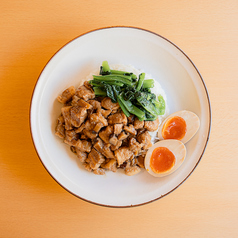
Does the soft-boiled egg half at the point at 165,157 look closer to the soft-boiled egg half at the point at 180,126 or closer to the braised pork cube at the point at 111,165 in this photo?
the soft-boiled egg half at the point at 180,126

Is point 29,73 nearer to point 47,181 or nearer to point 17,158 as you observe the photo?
point 17,158

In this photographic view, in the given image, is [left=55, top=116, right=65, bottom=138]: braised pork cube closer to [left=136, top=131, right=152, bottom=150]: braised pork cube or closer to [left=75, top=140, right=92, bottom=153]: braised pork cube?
[left=75, top=140, right=92, bottom=153]: braised pork cube

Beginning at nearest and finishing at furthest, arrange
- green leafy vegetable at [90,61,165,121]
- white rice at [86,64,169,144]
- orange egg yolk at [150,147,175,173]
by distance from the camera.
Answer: green leafy vegetable at [90,61,165,121] → orange egg yolk at [150,147,175,173] → white rice at [86,64,169,144]

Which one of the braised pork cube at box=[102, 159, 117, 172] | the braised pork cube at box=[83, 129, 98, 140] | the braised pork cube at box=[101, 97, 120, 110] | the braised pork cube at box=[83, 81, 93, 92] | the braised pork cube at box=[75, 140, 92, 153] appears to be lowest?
the braised pork cube at box=[102, 159, 117, 172]

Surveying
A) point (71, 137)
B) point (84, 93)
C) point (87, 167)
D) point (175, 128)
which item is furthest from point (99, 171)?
point (175, 128)

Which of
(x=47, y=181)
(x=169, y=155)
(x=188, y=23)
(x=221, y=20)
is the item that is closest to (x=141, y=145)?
(x=169, y=155)

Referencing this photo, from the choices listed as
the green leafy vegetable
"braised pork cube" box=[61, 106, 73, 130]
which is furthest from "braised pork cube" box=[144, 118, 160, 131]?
"braised pork cube" box=[61, 106, 73, 130]
